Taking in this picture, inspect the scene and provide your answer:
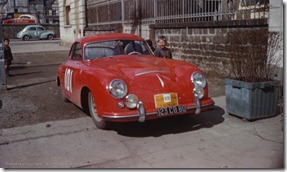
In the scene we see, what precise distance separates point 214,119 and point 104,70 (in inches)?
82.2

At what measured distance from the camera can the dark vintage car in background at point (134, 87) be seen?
475cm

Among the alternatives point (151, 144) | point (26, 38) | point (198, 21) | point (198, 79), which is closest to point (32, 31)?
point (26, 38)

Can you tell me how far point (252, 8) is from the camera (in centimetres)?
848

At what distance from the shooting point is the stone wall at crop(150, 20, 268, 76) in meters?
9.13

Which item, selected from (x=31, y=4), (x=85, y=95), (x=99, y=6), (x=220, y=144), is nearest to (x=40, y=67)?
(x=99, y=6)

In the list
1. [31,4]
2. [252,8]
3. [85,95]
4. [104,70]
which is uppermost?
[31,4]

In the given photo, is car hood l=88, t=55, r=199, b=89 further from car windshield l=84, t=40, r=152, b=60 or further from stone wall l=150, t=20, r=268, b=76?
stone wall l=150, t=20, r=268, b=76

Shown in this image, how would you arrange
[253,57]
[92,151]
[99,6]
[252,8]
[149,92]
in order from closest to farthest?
[92,151]
[149,92]
[253,57]
[252,8]
[99,6]

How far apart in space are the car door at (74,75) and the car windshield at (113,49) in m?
0.21

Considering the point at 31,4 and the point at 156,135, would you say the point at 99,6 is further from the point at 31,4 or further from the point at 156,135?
the point at 31,4

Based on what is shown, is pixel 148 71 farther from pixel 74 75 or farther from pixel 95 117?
pixel 74 75

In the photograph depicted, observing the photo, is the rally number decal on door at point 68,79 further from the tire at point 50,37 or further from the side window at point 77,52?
the tire at point 50,37

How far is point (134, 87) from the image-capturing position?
15.9ft

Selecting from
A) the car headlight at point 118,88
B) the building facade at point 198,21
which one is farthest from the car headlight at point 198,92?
the building facade at point 198,21
